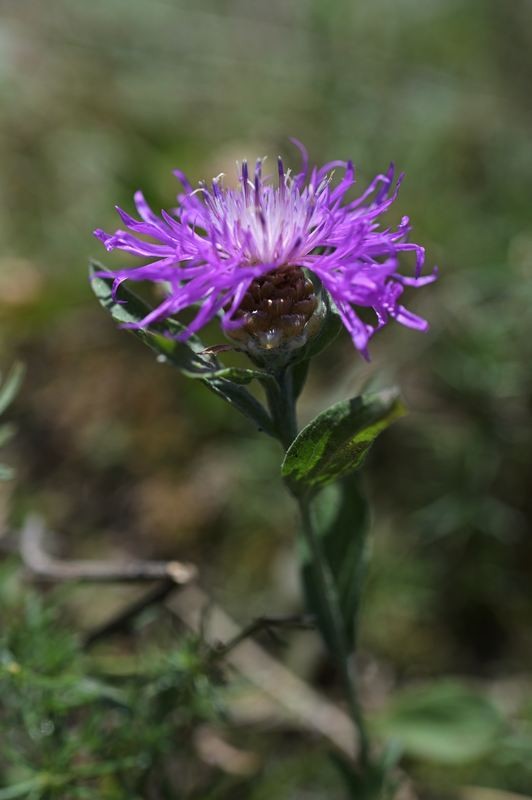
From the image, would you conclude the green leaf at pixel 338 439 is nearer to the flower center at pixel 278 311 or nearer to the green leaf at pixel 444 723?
the flower center at pixel 278 311

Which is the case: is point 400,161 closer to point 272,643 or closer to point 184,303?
point 272,643

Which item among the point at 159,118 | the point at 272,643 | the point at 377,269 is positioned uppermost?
the point at 377,269

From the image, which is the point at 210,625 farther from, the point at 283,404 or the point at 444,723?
the point at 283,404

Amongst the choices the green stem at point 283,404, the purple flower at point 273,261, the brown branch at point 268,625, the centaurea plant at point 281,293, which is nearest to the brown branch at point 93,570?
the brown branch at point 268,625

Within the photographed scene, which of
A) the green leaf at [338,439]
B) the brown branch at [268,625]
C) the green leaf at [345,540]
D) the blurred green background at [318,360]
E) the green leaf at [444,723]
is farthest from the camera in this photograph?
the blurred green background at [318,360]

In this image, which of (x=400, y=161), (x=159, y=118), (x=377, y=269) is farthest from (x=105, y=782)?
(x=159, y=118)

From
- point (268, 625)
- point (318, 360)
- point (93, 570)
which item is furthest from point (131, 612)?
point (318, 360)
